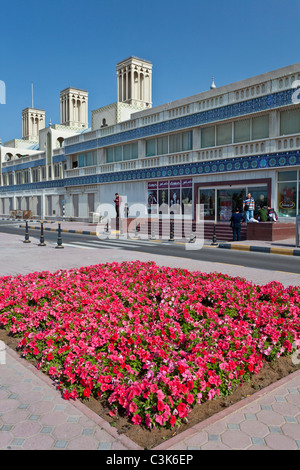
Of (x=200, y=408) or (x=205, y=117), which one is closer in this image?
(x=200, y=408)

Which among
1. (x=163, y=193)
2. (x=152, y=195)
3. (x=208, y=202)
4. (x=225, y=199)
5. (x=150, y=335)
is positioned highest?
(x=163, y=193)

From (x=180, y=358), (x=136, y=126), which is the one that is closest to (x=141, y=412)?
(x=180, y=358)

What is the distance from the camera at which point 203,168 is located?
2489 cm

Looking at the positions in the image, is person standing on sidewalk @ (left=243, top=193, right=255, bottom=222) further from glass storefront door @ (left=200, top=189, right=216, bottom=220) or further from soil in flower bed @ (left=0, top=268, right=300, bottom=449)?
soil in flower bed @ (left=0, top=268, right=300, bottom=449)

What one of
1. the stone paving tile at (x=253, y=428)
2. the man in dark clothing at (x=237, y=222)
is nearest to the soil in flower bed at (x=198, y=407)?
the stone paving tile at (x=253, y=428)

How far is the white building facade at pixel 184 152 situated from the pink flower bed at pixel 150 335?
15.8 metres

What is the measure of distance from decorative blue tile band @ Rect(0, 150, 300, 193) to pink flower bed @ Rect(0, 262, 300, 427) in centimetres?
1506

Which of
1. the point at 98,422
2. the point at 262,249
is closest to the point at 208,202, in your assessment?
the point at 262,249

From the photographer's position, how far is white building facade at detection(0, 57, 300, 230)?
2039 centimetres

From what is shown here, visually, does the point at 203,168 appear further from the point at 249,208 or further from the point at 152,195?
the point at 249,208

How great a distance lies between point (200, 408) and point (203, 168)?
22630mm

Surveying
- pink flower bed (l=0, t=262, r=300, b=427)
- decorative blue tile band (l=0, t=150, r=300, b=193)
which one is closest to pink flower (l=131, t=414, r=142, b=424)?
pink flower bed (l=0, t=262, r=300, b=427)

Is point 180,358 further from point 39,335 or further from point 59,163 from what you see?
point 59,163

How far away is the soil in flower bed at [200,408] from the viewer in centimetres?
283
